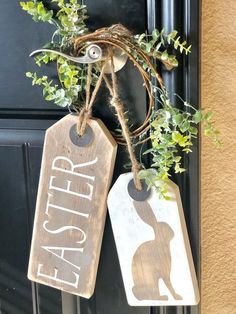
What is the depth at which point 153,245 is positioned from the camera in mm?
712

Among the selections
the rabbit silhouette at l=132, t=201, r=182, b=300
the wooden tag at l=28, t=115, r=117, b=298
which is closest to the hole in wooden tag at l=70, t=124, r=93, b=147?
the wooden tag at l=28, t=115, r=117, b=298

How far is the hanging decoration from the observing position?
0.67m

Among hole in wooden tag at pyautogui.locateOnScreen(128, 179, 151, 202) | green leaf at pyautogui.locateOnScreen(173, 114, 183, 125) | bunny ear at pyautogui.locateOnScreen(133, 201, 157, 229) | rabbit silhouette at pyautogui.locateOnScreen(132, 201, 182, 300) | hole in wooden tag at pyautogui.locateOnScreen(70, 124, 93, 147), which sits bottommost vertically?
rabbit silhouette at pyautogui.locateOnScreen(132, 201, 182, 300)

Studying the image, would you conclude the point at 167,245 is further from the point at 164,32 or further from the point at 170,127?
the point at 164,32

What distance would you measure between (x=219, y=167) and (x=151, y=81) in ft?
0.48

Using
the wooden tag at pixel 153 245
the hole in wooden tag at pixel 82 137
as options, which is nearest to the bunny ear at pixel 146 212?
the wooden tag at pixel 153 245

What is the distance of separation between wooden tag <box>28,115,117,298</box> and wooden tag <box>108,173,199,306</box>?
32 millimetres

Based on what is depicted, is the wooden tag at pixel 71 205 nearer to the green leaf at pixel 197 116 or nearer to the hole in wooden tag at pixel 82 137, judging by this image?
the hole in wooden tag at pixel 82 137

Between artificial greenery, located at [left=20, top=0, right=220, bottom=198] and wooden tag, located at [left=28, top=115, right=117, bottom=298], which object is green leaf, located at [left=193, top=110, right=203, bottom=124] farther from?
wooden tag, located at [left=28, top=115, right=117, bottom=298]

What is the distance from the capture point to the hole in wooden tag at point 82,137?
0.72m

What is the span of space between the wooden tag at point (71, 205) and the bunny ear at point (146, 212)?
49 mm

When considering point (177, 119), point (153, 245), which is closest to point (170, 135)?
point (177, 119)

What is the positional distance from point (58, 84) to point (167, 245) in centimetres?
26

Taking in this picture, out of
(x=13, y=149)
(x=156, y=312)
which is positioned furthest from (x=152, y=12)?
(x=156, y=312)
